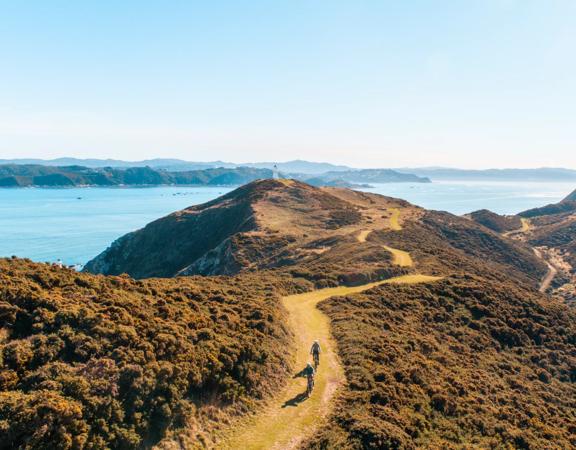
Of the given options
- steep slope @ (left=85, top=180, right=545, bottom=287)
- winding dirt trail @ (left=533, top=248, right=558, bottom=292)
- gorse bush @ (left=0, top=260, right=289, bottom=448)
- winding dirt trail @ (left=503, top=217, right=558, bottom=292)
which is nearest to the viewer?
gorse bush @ (left=0, top=260, right=289, bottom=448)

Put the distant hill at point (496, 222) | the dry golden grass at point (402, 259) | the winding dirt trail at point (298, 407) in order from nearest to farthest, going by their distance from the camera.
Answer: the winding dirt trail at point (298, 407) → the dry golden grass at point (402, 259) → the distant hill at point (496, 222)

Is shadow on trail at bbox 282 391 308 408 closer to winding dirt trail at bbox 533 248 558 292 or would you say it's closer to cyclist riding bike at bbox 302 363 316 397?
cyclist riding bike at bbox 302 363 316 397

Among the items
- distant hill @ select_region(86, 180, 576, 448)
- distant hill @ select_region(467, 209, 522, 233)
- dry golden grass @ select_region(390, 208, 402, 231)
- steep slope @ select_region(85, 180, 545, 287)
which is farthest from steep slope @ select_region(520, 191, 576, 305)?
dry golden grass @ select_region(390, 208, 402, 231)

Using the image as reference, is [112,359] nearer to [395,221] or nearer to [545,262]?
[395,221]

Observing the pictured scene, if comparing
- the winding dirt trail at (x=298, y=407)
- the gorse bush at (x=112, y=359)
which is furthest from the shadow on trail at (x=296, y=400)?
the gorse bush at (x=112, y=359)

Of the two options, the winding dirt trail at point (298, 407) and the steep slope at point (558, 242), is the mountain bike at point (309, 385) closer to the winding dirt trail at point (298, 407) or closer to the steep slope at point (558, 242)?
the winding dirt trail at point (298, 407)

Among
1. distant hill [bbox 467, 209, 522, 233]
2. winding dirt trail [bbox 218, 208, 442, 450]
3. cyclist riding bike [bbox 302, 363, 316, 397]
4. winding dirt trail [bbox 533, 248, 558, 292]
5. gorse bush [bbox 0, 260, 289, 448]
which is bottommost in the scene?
winding dirt trail [bbox 533, 248, 558, 292]

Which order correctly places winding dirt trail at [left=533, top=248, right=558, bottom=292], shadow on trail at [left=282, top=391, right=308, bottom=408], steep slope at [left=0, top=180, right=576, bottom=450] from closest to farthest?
steep slope at [left=0, top=180, right=576, bottom=450], shadow on trail at [left=282, top=391, right=308, bottom=408], winding dirt trail at [left=533, top=248, right=558, bottom=292]
